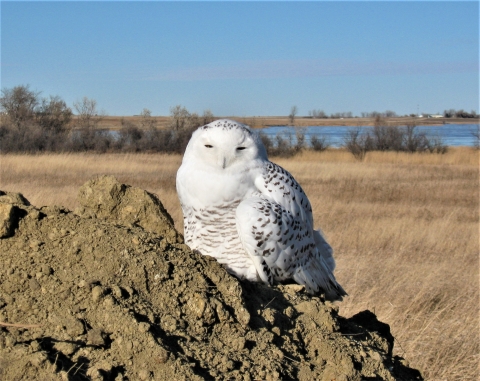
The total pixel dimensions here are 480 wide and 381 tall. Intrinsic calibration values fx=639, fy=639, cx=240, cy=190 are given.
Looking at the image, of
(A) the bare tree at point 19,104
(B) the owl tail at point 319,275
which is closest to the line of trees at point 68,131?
(A) the bare tree at point 19,104

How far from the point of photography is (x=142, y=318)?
2678 millimetres

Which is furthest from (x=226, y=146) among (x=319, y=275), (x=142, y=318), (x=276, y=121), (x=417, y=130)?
(x=276, y=121)

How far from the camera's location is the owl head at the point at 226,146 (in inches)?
152

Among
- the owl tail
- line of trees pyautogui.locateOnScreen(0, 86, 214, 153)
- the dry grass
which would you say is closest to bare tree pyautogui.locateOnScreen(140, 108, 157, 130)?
line of trees pyautogui.locateOnScreen(0, 86, 214, 153)

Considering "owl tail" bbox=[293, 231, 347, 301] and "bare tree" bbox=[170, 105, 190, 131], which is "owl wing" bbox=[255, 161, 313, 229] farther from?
"bare tree" bbox=[170, 105, 190, 131]

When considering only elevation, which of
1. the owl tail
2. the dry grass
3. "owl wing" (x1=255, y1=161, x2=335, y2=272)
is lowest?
the dry grass

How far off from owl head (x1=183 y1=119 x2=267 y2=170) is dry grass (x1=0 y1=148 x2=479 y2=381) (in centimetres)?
221

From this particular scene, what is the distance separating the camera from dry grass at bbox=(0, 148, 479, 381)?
6047mm

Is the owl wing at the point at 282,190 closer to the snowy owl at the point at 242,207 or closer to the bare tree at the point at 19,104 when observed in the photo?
the snowy owl at the point at 242,207

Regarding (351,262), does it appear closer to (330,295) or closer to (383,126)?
(330,295)

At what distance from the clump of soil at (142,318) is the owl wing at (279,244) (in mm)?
544

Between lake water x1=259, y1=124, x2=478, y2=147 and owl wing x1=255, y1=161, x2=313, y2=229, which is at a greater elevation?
owl wing x1=255, y1=161, x2=313, y2=229

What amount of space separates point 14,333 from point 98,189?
5.07 ft

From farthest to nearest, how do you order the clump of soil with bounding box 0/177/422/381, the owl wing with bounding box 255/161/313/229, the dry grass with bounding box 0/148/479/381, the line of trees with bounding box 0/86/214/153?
the line of trees with bounding box 0/86/214/153, the dry grass with bounding box 0/148/479/381, the owl wing with bounding box 255/161/313/229, the clump of soil with bounding box 0/177/422/381
